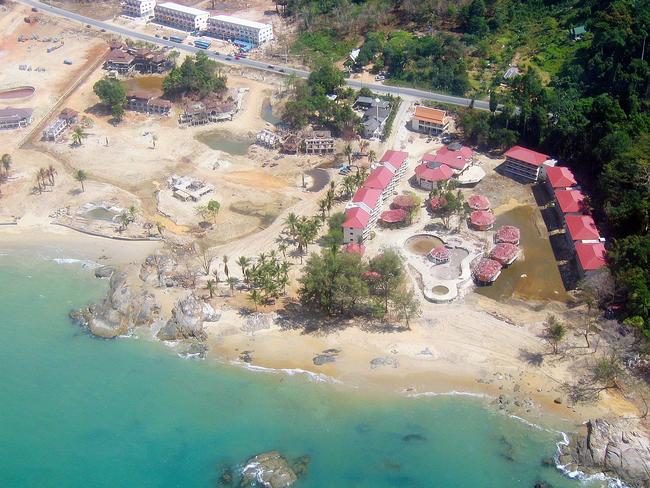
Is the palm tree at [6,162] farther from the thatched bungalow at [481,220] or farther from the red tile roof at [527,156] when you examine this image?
the red tile roof at [527,156]

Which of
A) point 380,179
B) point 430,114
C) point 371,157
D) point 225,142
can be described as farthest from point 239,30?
point 380,179

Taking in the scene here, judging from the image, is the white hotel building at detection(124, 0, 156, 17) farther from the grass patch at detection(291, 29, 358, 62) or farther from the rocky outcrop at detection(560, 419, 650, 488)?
the rocky outcrop at detection(560, 419, 650, 488)

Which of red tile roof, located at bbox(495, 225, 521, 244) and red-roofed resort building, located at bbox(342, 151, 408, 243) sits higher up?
red tile roof, located at bbox(495, 225, 521, 244)

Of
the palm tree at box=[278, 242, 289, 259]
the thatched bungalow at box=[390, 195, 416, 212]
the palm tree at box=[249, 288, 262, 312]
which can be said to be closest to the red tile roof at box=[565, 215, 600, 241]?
the thatched bungalow at box=[390, 195, 416, 212]

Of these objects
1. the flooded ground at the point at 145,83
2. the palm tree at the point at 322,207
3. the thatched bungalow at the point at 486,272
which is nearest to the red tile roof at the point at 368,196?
the palm tree at the point at 322,207

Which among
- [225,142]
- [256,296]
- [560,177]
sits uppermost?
[560,177]

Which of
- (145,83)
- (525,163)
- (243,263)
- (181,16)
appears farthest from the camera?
(181,16)

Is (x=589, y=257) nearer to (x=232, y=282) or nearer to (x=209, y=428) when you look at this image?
(x=232, y=282)
